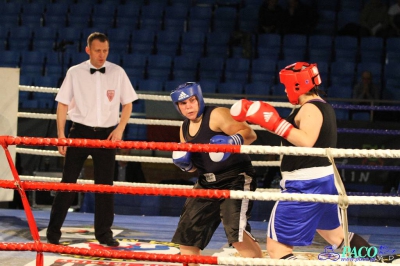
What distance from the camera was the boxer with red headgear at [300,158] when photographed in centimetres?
289

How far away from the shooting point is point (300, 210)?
3010mm

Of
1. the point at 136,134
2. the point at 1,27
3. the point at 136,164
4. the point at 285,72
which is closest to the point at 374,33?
the point at 136,134

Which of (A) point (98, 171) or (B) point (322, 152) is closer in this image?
(B) point (322, 152)

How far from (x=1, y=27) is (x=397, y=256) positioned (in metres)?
7.54

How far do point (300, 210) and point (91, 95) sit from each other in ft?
5.98

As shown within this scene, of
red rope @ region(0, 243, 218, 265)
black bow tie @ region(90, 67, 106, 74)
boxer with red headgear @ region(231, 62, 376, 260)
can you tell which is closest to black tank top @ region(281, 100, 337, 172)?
boxer with red headgear @ region(231, 62, 376, 260)

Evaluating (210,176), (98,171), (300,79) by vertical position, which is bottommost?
(98,171)

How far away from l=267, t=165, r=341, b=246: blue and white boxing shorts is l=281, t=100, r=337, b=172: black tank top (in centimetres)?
2

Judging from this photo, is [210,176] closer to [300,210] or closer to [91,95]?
[300,210]

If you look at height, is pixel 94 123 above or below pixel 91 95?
below

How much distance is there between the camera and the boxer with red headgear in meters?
2.89

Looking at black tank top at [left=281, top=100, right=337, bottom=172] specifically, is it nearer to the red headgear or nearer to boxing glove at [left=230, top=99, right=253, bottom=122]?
the red headgear

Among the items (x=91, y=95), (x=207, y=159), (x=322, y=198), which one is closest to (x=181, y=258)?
(x=322, y=198)

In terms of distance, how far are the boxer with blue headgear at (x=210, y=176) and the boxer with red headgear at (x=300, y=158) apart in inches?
7.4
